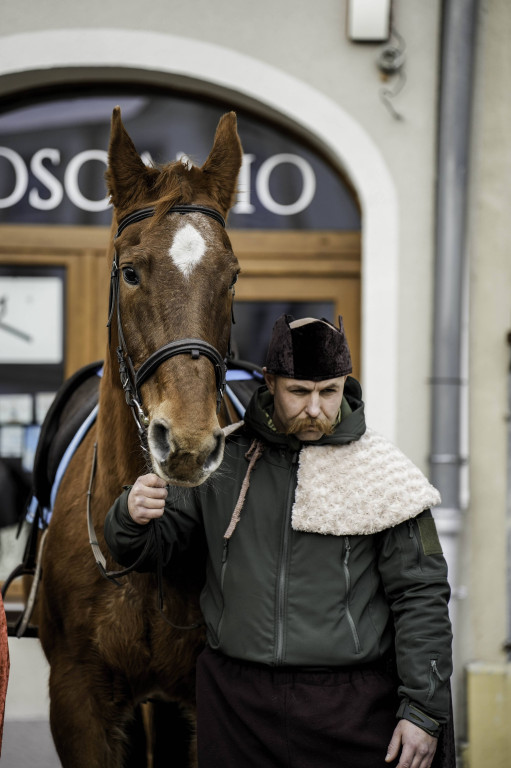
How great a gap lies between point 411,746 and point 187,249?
1243mm

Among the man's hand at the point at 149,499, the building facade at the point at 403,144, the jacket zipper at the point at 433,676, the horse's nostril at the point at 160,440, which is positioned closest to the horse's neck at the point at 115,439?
the man's hand at the point at 149,499

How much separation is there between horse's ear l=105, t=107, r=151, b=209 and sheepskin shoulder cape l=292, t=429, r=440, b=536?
0.80 metres

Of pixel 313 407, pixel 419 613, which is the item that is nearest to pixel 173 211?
pixel 313 407

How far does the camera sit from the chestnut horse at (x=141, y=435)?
193 centimetres

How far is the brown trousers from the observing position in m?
2.00

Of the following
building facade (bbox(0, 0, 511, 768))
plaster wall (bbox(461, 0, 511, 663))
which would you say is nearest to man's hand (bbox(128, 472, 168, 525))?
building facade (bbox(0, 0, 511, 768))

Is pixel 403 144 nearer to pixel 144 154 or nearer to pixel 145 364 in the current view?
pixel 144 154

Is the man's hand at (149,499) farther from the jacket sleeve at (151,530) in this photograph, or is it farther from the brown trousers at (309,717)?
the brown trousers at (309,717)

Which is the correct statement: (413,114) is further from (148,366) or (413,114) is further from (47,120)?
(148,366)

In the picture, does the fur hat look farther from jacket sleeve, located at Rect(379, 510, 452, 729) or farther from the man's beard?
jacket sleeve, located at Rect(379, 510, 452, 729)

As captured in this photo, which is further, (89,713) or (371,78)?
(371,78)

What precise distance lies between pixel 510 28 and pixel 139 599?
3.67 metres

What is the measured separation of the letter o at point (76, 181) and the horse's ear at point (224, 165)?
260cm

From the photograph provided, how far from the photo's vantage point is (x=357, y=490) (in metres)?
2.08
